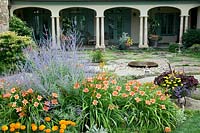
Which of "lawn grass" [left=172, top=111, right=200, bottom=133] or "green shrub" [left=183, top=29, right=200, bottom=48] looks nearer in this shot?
"lawn grass" [left=172, top=111, right=200, bottom=133]

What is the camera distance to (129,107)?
469 cm

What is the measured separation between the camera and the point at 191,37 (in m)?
17.4

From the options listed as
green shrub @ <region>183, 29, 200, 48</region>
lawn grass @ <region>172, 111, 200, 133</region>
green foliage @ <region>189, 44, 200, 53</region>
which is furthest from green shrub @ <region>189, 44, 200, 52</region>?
lawn grass @ <region>172, 111, 200, 133</region>

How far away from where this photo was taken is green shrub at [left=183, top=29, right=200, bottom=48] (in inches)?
677

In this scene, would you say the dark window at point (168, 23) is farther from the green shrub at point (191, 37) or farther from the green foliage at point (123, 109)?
the green foliage at point (123, 109)

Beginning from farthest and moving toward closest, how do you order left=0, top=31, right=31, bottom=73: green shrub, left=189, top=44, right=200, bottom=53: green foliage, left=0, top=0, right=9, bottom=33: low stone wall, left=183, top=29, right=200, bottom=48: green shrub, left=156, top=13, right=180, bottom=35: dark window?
left=156, top=13, right=180, bottom=35: dark window
left=183, top=29, right=200, bottom=48: green shrub
left=189, top=44, right=200, bottom=53: green foliage
left=0, top=0, right=9, bottom=33: low stone wall
left=0, top=31, right=31, bottom=73: green shrub

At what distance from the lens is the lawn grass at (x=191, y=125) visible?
465 cm

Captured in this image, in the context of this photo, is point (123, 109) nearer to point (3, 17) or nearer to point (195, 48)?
point (3, 17)

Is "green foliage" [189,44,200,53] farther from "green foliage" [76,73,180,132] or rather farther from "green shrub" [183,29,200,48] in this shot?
"green foliage" [76,73,180,132]

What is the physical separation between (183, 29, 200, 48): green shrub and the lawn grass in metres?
12.6

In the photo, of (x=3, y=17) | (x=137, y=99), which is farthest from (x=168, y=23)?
(x=137, y=99)

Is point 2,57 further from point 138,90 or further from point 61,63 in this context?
point 138,90

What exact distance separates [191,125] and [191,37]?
13.3m

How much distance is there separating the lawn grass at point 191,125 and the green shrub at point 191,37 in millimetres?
12572
